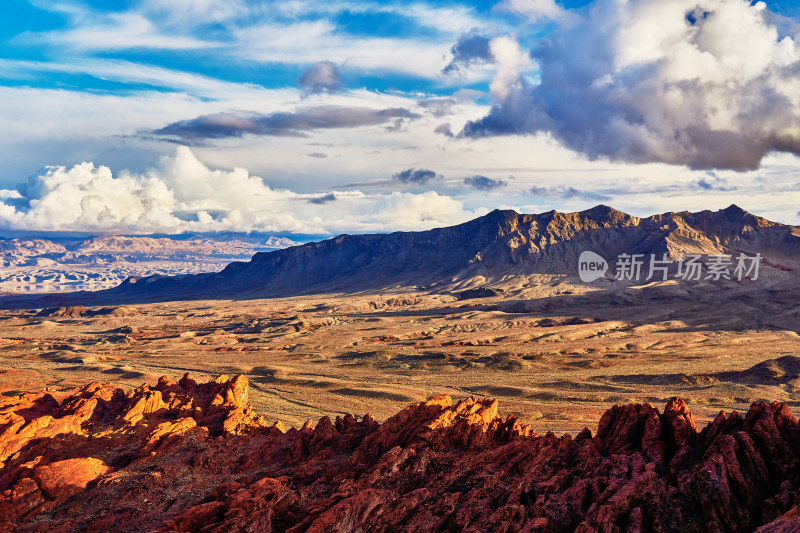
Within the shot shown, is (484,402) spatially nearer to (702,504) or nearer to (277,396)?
(702,504)

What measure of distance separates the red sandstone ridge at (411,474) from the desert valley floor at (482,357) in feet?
78.5

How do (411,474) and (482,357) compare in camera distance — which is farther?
(482,357)

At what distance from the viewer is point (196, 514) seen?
77.6 feet

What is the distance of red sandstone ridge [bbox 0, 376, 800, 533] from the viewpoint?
22.2m

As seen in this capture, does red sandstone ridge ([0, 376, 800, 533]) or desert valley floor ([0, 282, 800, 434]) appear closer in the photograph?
red sandstone ridge ([0, 376, 800, 533])

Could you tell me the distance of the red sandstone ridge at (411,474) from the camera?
22.2 meters

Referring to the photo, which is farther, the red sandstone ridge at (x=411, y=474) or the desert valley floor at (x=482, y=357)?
the desert valley floor at (x=482, y=357)

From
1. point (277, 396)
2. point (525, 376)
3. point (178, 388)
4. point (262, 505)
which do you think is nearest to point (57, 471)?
point (262, 505)

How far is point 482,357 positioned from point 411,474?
276 feet

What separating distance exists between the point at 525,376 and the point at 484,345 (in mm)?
39824

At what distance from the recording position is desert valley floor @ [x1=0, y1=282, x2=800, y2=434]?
A: 7400cm

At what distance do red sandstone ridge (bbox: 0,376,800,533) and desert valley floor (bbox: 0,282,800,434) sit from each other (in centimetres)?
2392

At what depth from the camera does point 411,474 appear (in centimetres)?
2777

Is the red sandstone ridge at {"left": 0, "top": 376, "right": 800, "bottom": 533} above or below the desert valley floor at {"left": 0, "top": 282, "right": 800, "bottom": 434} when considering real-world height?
above
